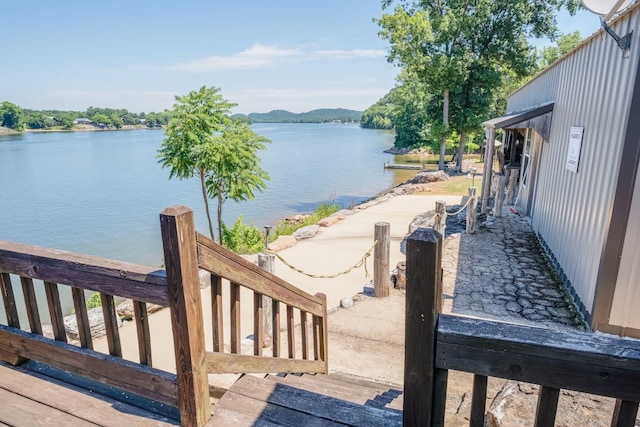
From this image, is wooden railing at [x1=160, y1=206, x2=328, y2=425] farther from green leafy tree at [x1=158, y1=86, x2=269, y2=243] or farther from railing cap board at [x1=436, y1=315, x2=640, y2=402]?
green leafy tree at [x1=158, y1=86, x2=269, y2=243]

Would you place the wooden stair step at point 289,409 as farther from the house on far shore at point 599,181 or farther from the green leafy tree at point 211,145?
the green leafy tree at point 211,145

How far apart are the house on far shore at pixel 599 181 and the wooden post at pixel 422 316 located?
410 cm

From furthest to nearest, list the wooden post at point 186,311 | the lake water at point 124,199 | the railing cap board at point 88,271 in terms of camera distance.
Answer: the lake water at point 124,199 → the railing cap board at point 88,271 → the wooden post at point 186,311

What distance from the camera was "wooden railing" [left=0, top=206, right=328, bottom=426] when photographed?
1.70 m

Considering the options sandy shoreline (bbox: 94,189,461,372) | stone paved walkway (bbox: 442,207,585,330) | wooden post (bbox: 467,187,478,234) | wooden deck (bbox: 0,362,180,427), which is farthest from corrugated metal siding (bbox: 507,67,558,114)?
wooden deck (bbox: 0,362,180,427)

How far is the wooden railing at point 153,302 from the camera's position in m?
1.70

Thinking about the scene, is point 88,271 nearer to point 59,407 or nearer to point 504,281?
point 59,407

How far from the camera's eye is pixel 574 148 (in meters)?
6.11

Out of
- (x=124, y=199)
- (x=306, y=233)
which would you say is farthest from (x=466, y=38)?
(x=124, y=199)

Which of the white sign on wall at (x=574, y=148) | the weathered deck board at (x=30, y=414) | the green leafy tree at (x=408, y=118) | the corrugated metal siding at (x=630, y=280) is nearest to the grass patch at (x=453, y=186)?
the white sign on wall at (x=574, y=148)

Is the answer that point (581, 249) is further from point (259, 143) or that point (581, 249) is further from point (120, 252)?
point (120, 252)

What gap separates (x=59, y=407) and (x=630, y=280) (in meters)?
5.24

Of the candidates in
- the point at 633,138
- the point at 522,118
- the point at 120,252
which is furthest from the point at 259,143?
the point at 633,138

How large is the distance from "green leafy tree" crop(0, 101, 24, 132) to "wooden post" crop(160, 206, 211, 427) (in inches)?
4974
